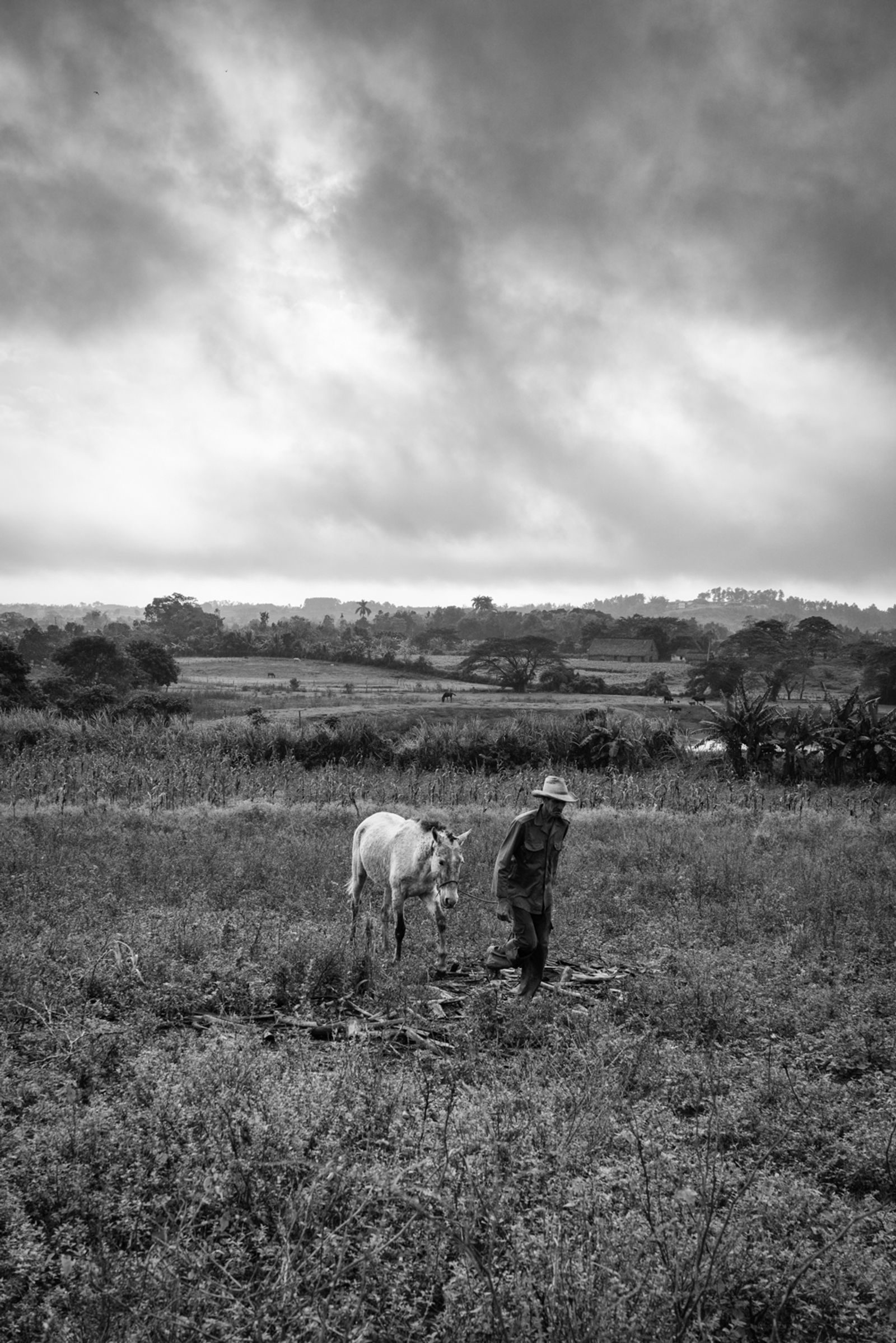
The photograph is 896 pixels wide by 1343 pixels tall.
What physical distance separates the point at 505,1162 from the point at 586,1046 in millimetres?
2034

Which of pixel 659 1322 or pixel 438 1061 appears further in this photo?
pixel 438 1061

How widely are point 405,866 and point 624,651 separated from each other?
94148mm

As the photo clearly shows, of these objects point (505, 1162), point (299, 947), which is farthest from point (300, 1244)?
point (299, 947)

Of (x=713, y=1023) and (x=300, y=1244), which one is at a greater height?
(x=300, y=1244)

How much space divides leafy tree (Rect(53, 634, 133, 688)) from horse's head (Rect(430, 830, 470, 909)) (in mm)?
50129

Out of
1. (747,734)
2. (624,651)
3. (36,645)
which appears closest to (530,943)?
(747,734)

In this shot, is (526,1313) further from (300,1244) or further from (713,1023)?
(713,1023)

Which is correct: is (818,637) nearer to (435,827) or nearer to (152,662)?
(152,662)

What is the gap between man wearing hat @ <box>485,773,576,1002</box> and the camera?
317 inches

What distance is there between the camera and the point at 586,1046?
21.8 feet

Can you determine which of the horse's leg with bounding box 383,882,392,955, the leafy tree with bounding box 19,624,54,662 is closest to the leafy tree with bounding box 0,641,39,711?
the horse's leg with bounding box 383,882,392,955

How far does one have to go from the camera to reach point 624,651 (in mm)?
100688

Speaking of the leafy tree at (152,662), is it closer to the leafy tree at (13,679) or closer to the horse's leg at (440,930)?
the leafy tree at (13,679)

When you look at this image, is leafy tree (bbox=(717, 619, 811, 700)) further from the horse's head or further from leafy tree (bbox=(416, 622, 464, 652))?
the horse's head
